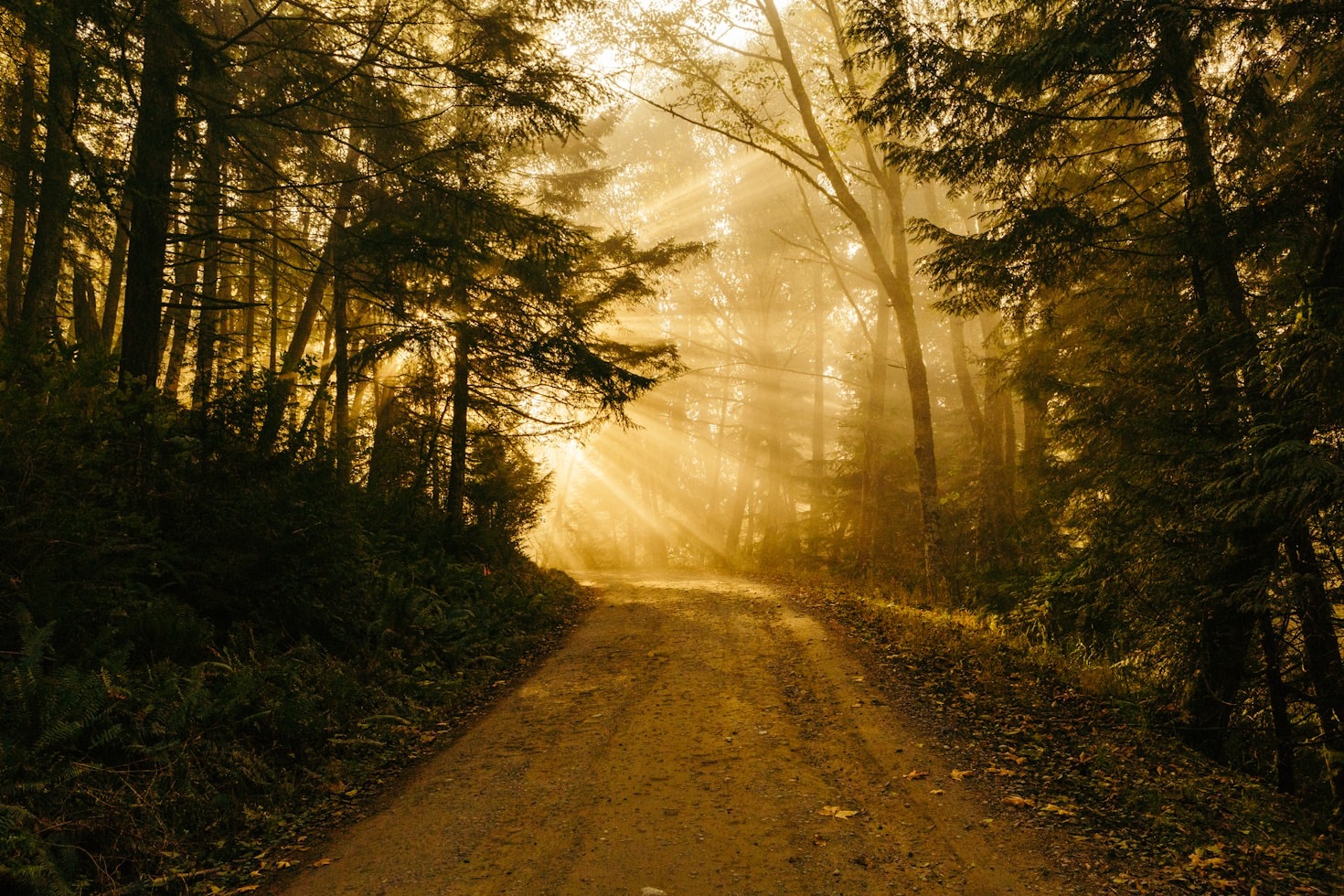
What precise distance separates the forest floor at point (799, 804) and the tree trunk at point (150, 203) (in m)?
5.02

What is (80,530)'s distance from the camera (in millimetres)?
5594

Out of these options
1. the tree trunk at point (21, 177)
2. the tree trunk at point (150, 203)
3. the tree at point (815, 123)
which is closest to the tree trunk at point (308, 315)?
the tree trunk at point (150, 203)

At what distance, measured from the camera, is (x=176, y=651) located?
20.2 feet

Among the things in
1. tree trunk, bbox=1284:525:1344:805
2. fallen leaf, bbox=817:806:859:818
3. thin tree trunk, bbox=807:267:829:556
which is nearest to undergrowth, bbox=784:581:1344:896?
tree trunk, bbox=1284:525:1344:805

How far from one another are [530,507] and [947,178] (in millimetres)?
11898

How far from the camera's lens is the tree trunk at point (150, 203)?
7.30 m

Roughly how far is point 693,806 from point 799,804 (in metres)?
0.74

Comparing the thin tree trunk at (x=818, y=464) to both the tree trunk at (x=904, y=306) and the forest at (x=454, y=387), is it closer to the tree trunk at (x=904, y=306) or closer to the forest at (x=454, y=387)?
the tree trunk at (x=904, y=306)

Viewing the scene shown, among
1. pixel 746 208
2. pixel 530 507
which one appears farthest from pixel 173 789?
pixel 746 208

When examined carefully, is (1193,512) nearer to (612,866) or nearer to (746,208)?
(612,866)

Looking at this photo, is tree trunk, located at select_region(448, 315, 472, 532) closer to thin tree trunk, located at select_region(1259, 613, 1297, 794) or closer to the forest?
the forest

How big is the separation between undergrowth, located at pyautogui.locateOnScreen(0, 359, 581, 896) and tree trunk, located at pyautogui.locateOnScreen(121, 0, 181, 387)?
3.05 feet

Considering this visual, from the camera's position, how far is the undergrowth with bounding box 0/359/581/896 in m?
4.36

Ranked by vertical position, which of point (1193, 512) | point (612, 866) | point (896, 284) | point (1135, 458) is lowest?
point (612, 866)
